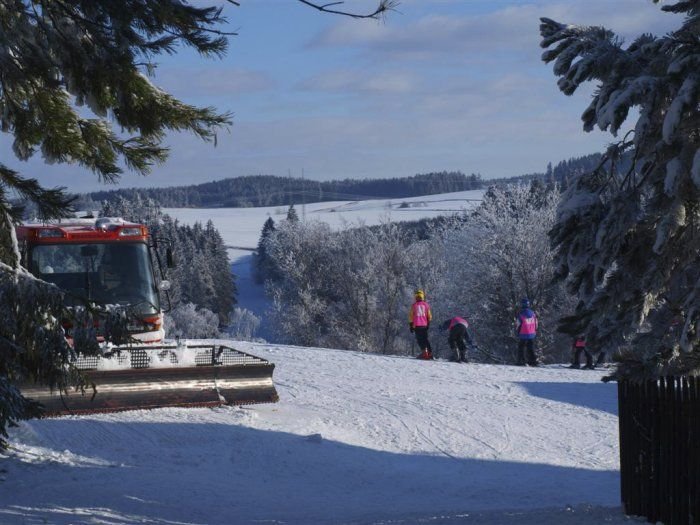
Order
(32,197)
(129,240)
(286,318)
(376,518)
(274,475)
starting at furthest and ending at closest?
(286,318)
(129,240)
(274,475)
(376,518)
(32,197)

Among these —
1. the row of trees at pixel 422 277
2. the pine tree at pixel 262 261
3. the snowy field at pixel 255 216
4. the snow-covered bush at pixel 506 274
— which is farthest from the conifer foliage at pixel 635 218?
the pine tree at pixel 262 261

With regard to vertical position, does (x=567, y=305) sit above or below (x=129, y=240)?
below

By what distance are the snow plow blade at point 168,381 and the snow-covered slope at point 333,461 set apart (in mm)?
198

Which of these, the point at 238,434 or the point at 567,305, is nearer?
the point at 238,434

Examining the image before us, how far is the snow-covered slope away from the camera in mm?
8945

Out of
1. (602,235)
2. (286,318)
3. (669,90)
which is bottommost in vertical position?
(286,318)

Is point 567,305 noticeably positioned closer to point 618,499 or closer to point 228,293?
point 618,499

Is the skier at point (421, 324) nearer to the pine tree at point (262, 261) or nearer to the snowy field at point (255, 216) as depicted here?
the snowy field at point (255, 216)

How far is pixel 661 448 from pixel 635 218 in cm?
194

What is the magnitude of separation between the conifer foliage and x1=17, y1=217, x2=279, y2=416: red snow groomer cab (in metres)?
6.49

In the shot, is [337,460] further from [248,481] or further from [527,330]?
[527,330]

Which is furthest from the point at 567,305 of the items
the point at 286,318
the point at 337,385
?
the point at 337,385

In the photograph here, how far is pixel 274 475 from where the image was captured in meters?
10.8

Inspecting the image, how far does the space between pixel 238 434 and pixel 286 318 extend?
4618 cm
